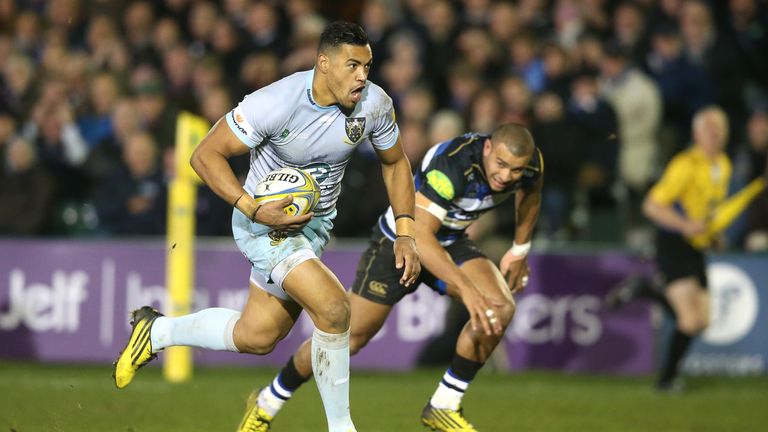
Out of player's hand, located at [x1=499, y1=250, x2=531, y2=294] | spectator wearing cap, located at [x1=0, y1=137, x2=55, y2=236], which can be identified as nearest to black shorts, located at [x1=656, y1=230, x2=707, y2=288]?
player's hand, located at [x1=499, y1=250, x2=531, y2=294]

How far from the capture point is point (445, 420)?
25.6 ft

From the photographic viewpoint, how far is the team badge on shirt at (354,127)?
6.82 metres

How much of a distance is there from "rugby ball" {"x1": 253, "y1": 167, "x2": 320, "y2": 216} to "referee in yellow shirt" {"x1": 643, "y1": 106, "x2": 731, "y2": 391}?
5.26m

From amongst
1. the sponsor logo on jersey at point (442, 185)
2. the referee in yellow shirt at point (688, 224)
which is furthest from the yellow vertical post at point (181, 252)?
the referee in yellow shirt at point (688, 224)

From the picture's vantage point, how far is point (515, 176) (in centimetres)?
784

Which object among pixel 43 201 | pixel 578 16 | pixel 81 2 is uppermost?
pixel 578 16

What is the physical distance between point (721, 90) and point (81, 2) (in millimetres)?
8284

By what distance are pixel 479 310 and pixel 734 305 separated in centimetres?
557

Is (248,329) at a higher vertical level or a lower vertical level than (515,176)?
lower

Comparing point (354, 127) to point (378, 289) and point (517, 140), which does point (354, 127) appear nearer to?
point (517, 140)

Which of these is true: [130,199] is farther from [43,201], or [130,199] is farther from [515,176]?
[515,176]

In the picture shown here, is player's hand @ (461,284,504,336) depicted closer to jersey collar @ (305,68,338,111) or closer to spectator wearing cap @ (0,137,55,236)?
jersey collar @ (305,68,338,111)

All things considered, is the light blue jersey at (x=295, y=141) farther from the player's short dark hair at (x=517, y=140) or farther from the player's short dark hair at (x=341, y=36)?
the player's short dark hair at (x=517, y=140)

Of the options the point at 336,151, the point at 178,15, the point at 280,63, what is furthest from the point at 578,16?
the point at 336,151
